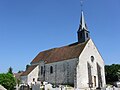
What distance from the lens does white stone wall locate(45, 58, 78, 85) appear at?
112ft

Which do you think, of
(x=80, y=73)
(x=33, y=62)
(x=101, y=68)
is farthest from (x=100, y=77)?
(x=33, y=62)

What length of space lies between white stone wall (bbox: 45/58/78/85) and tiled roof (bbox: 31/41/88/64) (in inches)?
32.9

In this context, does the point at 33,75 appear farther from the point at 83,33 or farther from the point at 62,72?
the point at 83,33

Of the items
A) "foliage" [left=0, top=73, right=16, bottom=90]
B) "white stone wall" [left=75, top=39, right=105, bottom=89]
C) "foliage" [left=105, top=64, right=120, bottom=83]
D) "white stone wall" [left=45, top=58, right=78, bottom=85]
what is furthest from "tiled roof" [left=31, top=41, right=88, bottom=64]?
"foliage" [left=105, top=64, right=120, bottom=83]

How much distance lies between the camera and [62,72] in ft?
118

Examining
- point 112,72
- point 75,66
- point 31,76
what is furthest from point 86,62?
point 112,72

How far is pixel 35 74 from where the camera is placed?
40469mm

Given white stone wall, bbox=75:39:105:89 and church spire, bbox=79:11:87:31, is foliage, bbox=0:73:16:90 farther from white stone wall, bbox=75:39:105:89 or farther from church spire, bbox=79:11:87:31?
church spire, bbox=79:11:87:31

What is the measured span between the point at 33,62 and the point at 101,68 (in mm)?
14605

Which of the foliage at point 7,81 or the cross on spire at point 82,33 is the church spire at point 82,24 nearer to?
the cross on spire at point 82,33

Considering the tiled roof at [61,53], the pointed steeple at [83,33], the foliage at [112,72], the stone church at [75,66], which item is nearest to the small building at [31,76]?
the stone church at [75,66]

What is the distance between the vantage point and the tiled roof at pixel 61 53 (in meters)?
35.2

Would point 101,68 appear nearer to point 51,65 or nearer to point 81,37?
point 81,37

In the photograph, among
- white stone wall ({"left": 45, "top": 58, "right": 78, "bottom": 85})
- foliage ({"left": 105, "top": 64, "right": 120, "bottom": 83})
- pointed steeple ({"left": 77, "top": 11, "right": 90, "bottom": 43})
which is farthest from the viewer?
foliage ({"left": 105, "top": 64, "right": 120, "bottom": 83})
